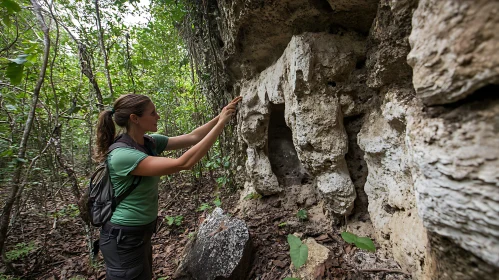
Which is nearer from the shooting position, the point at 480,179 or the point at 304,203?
the point at 480,179

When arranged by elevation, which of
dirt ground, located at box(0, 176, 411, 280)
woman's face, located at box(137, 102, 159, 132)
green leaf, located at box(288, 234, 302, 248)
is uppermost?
woman's face, located at box(137, 102, 159, 132)

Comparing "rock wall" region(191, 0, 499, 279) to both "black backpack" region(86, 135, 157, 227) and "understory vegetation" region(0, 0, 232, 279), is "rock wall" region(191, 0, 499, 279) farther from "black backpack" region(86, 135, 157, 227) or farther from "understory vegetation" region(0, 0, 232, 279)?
"black backpack" region(86, 135, 157, 227)

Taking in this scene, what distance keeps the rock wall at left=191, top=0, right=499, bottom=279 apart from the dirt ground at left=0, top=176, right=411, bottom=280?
9.5 inches

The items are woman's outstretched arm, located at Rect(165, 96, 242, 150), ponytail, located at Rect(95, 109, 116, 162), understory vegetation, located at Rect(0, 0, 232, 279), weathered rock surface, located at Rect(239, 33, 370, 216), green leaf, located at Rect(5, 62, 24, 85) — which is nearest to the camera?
green leaf, located at Rect(5, 62, 24, 85)

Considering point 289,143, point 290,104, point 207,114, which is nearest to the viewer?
point 290,104

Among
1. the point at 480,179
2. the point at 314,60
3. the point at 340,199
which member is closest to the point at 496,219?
the point at 480,179

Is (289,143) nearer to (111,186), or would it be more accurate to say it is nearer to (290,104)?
(290,104)

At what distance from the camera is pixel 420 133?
1021 mm

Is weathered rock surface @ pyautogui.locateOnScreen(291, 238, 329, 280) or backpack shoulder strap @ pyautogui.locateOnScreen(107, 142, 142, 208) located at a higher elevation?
backpack shoulder strap @ pyautogui.locateOnScreen(107, 142, 142, 208)

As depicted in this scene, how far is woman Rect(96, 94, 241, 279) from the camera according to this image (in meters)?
1.58

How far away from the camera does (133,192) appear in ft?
5.60

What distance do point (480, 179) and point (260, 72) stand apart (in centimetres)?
284

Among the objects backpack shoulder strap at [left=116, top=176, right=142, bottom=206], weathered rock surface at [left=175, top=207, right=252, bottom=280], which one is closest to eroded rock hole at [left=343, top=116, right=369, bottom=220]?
weathered rock surface at [left=175, top=207, right=252, bottom=280]

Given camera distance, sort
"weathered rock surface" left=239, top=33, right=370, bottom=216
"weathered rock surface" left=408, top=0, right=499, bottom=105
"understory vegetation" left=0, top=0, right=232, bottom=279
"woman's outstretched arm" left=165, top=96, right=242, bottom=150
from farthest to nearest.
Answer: "understory vegetation" left=0, top=0, right=232, bottom=279
"woman's outstretched arm" left=165, top=96, right=242, bottom=150
"weathered rock surface" left=239, top=33, right=370, bottom=216
"weathered rock surface" left=408, top=0, right=499, bottom=105
